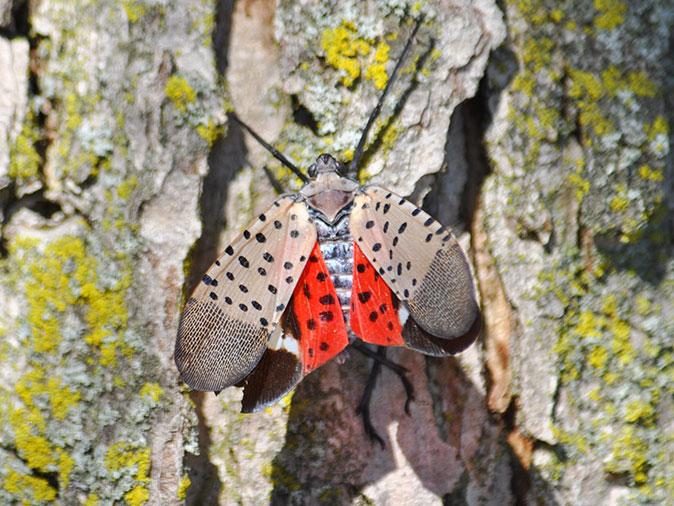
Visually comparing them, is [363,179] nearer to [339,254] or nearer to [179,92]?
[339,254]

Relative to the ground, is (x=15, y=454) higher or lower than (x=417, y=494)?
higher

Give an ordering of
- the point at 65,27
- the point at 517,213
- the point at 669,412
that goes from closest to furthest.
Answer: the point at 65,27 → the point at 517,213 → the point at 669,412

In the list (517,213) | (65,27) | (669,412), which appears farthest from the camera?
(669,412)

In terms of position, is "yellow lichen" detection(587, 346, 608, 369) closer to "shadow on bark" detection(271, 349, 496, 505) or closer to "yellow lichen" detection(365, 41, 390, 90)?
"shadow on bark" detection(271, 349, 496, 505)

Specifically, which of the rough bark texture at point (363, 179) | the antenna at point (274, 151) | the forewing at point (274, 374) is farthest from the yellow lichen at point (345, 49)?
the forewing at point (274, 374)

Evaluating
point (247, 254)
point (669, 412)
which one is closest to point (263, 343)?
point (247, 254)

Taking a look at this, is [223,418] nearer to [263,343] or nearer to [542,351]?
[263,343]

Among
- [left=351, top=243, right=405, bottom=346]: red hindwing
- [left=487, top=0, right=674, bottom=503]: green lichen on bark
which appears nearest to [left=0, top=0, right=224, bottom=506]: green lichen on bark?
[left=351, top=243, right=405, bottom=346]: red hindwing

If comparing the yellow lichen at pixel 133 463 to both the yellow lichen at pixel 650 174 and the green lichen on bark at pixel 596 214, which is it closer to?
the green lichen on bark at pixel 596 214
